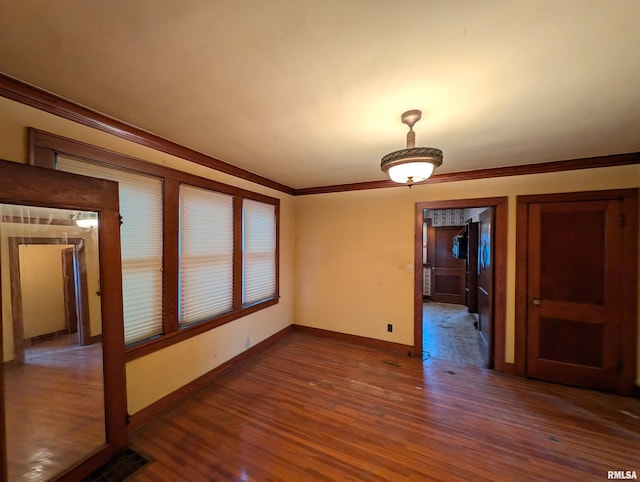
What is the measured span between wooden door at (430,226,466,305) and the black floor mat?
686 cm

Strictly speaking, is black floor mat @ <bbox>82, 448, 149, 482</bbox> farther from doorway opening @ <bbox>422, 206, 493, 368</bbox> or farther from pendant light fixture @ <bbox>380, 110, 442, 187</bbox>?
doorway opening @ <bbox>422, 206, 493, 368</bbox>

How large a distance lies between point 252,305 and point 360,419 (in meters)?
1.95

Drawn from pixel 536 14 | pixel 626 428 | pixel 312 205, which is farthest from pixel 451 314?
pixel 536 14

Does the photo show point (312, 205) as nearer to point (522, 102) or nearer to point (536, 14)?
point (522, 102)

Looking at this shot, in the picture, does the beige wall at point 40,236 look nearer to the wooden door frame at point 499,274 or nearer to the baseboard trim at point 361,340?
the baseboard trim at point 361,340

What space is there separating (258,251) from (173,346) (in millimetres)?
1599

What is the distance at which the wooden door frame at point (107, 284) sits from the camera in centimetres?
153

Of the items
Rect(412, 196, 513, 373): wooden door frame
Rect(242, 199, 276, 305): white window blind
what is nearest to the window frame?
Rect(242, 199, 276, 305): white window blind

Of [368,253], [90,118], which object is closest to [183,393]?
[90,118]

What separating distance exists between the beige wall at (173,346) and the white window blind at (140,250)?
214 mm

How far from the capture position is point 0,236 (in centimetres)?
135

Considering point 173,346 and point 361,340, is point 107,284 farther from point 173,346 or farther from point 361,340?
point 361,340

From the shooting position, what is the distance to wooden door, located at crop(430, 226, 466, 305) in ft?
21.6

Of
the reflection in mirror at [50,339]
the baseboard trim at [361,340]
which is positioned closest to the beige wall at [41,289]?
the reflection in mirror at [50,339]
